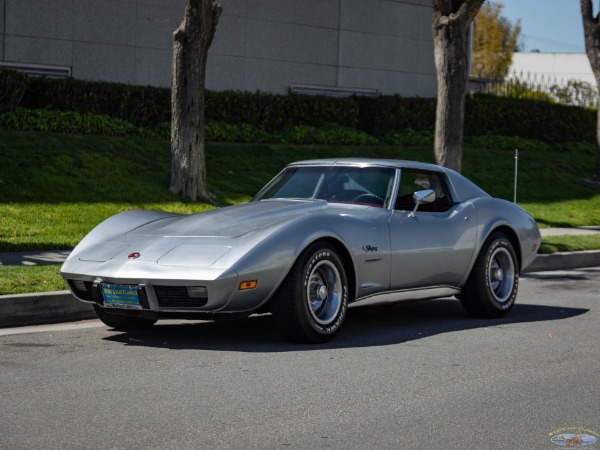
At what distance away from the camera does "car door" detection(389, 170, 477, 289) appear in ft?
27.7

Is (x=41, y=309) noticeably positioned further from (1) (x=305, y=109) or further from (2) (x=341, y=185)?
(1) (x=305, y=109)

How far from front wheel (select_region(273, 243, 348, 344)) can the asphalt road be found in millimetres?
166

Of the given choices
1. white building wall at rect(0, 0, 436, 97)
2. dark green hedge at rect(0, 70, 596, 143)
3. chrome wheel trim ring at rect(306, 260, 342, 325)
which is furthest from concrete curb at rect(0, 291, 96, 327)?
white building wall at rect(0, 0, 436, 97)

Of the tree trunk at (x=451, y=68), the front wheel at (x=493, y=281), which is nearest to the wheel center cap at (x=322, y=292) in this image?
the front wheel at (x=493, y=281)

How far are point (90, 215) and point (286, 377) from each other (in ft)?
27.9

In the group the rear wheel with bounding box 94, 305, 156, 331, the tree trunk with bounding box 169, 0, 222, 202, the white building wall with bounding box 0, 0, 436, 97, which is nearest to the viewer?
the rear wheel with bounding box 94, 305, 156, 331

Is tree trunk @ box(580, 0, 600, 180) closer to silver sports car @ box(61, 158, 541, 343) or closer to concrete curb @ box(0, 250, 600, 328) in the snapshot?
silver sports car @ box(61, 158, 541, 343)

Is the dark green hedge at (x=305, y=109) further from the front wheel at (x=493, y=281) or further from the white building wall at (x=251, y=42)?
the front wheel at (x=493, y=281)

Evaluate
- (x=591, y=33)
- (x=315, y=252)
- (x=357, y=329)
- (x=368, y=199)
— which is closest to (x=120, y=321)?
(x=315, y=252)

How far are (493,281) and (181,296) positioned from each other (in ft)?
11.2

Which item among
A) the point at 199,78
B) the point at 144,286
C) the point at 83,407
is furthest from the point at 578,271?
the point at 83,407

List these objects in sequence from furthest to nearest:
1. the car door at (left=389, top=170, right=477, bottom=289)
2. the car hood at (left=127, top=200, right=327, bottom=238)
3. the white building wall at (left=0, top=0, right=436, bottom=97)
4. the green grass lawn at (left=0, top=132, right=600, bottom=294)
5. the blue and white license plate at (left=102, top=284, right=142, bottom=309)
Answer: the white building wall at (left=0, top=0, right=436, bottom=97)
the green grass lawn at (left=0, top=132, right=600, bottom=294)
the car door at (left=389, top=170, right=477, bottom=289)
the car hood at (left=127, top=200, right=327, bottom=238)
the blue and white license plate at (left=102, top=284, right=142, bottom=309)

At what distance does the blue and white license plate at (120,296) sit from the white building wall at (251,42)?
1380 centimetres

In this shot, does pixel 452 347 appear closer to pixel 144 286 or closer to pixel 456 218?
pixel 456 218
